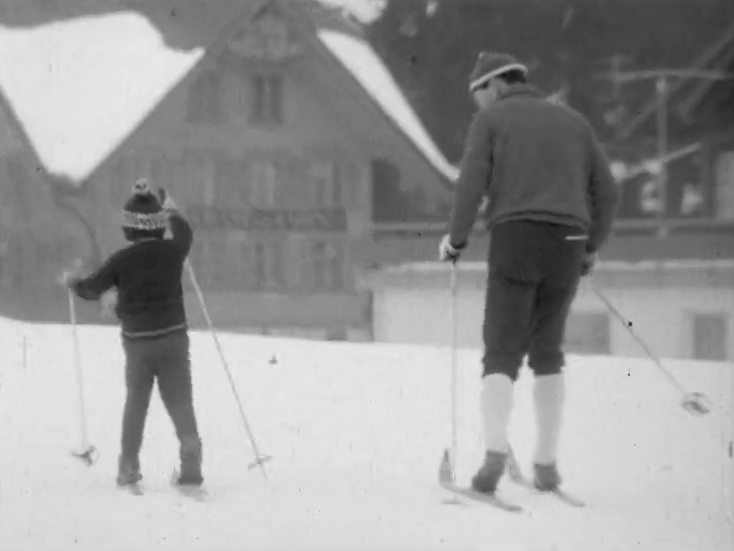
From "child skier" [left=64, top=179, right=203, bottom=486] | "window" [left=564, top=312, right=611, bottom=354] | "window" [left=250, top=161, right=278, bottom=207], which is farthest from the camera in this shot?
"window" [left=250, top=161, right=278, bottom=207]

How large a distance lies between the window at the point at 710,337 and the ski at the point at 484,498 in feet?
2.33

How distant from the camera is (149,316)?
250 centimetres

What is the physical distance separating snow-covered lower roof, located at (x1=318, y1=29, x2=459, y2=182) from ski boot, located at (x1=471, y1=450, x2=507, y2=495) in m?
0.88

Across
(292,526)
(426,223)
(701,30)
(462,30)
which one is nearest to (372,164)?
(426,223)

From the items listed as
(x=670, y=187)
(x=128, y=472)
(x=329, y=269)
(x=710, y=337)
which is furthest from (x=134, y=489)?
(x=670, y=187)

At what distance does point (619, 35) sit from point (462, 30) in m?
0.42

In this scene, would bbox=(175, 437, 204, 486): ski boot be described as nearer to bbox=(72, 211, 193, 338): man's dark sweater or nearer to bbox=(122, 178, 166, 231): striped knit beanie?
bbox=(72, 211, 193, 338): man's dark sweater

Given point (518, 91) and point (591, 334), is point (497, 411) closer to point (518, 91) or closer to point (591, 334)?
point (591, 334)

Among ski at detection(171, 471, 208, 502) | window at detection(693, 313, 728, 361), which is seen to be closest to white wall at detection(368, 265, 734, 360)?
window at detection(693, 313, 728, 361)

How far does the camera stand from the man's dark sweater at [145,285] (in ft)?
8.11

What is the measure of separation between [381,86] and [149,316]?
1.02m

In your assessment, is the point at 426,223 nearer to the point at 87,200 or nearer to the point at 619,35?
the point at 619,35

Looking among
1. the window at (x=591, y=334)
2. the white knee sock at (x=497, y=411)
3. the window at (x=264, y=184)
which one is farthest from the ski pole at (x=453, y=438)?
the window at (x=264, y=184)

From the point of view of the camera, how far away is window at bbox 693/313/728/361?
8.99 ft
